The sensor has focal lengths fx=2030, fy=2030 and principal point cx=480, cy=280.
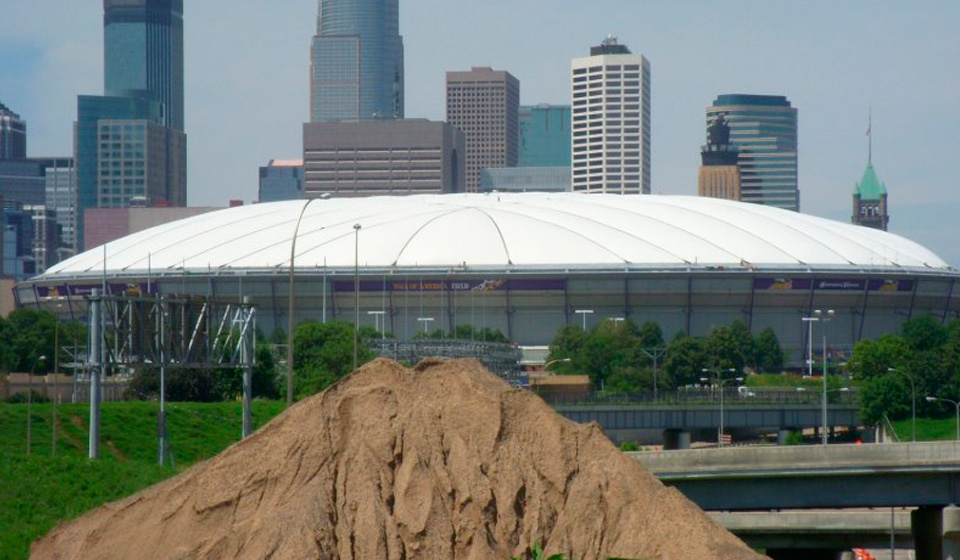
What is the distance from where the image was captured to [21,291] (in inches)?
7106

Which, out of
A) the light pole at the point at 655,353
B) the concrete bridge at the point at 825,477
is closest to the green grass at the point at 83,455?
the concrete bridge at the point at 825,477

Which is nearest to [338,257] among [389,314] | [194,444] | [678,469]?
[389,314]

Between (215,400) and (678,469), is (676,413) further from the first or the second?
(678,469)

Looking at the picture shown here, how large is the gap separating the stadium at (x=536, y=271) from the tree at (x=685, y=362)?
11.7 m

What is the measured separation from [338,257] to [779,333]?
3840cm

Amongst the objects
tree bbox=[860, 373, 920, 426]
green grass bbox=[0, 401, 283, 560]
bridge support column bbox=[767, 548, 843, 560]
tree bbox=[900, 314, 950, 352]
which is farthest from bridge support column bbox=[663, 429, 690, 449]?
bridge support column bbox=[767, 548, 843, 560]

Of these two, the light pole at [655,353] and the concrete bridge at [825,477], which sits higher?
the concrete bridge at [825,477]

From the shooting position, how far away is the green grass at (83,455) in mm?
37588

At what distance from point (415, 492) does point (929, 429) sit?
8235cm

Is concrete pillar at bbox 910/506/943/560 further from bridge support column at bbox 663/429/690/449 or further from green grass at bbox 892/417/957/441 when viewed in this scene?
bridge support column at bbox 663/429/690/449

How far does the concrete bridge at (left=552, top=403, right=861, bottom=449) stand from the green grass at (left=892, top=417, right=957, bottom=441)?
4.49 m

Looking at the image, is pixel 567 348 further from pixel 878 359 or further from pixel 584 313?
pixel 878 359

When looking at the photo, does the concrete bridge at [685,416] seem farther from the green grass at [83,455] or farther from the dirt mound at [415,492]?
the dirt mound at [415,492]

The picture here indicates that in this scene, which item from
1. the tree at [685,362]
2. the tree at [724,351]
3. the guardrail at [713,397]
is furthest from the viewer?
the tree at [724,351]
